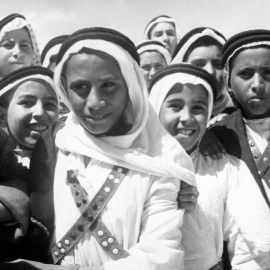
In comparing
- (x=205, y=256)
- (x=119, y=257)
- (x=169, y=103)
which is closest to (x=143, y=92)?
(x=169, y=103)

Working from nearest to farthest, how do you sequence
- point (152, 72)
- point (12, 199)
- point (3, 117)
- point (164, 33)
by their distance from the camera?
point (12, 199) → point (3, 117) → point (152, 72) → point (164, 33)

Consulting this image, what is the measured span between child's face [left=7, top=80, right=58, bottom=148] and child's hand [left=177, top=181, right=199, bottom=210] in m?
1.45

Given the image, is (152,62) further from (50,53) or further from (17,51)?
(17,51)

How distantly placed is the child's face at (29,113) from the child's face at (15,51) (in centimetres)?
141

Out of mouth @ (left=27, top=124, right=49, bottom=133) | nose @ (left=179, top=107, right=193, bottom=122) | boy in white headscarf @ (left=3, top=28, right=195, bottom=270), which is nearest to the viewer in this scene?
boy in white headscarf @ (left=3, top=28, right=195, bottom=270)

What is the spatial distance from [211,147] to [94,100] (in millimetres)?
1216

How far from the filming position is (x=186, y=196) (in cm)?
278

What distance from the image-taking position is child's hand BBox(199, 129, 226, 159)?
3.45 m

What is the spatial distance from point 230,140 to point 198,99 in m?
0.45

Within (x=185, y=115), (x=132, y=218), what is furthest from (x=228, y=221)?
(x=132, y=218)

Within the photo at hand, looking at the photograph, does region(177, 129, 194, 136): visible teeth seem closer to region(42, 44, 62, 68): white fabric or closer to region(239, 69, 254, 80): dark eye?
region(239, 69, 254, 80): dark eye

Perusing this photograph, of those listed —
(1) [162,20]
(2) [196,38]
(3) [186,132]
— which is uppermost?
(1) [162,20]

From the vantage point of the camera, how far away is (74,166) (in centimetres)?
267

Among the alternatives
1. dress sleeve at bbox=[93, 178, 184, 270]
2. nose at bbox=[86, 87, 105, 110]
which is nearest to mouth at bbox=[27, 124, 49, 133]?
nose at bbox=[86, 87, 105, 110]
